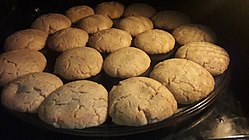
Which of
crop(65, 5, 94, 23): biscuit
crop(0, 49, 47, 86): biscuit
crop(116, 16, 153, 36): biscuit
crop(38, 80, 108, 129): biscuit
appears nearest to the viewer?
crop(38, 80, 108, 129): biscuit

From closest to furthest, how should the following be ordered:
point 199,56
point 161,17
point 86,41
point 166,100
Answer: point 166,100, point 199,56, point 86,41, point 161,17

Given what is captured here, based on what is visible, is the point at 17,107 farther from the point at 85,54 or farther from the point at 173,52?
the point at 173,52

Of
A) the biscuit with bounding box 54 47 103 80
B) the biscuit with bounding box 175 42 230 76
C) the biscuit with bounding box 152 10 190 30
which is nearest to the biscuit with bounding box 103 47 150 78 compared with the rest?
the biscuit with bounding box 54 47 103 80

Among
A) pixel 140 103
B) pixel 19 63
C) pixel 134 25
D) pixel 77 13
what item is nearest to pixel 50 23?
pixel 77 13

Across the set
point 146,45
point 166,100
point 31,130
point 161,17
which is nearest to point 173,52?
point 146,45

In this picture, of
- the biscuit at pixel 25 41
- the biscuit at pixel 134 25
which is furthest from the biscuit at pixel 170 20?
the biscuit at pixel 25 41

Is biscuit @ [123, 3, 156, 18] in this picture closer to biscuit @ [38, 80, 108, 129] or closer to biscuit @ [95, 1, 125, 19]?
biscuit @ [95, 1, 125, 19]
